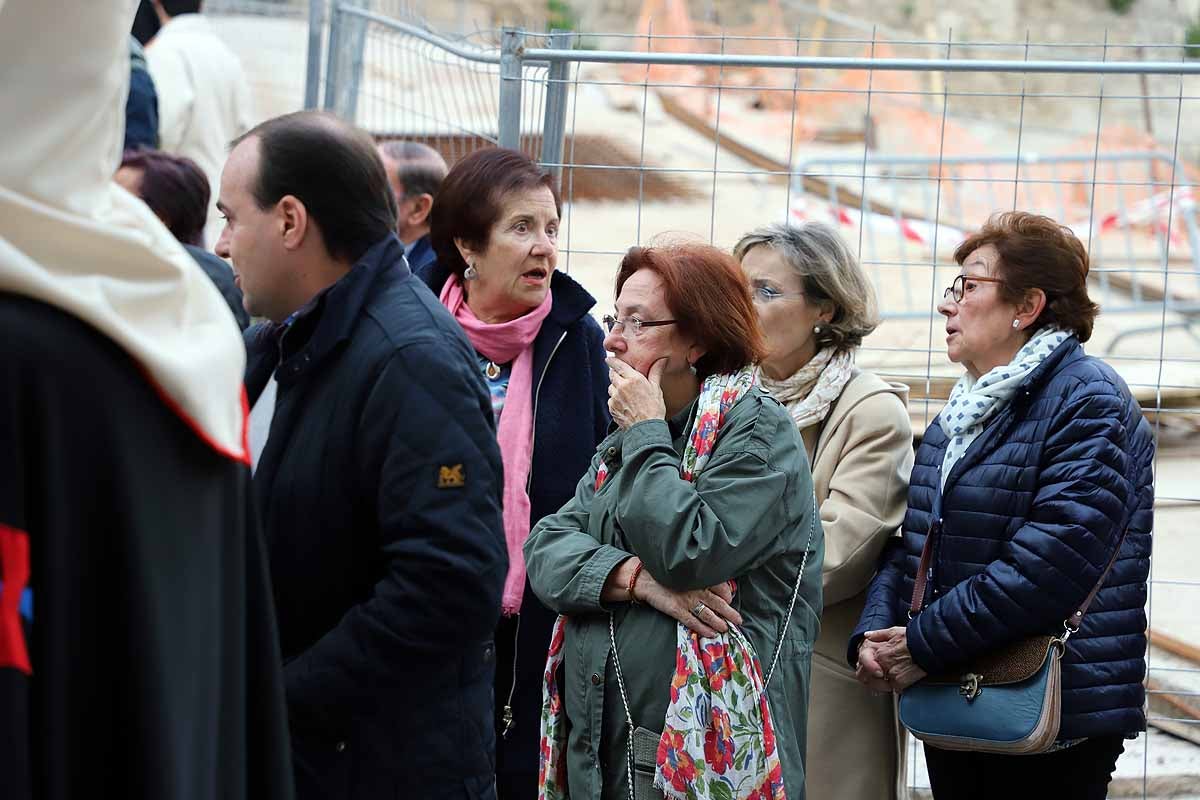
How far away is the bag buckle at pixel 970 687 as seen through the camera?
324 cm

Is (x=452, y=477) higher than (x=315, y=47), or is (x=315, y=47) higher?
(x=315, y=47)

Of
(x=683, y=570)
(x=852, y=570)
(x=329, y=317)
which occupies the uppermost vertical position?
(x=329, y=317)

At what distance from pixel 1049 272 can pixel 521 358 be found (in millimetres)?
1300

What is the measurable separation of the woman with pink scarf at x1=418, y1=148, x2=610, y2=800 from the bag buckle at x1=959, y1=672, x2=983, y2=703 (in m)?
0.97

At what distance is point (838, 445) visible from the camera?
3.66 metres

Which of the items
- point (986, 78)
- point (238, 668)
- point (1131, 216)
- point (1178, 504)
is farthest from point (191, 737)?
point (986, 78)

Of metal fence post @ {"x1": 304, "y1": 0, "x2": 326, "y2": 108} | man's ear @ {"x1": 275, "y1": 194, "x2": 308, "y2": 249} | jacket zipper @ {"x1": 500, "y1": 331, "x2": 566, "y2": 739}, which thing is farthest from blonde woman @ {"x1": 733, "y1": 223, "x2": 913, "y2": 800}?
metal fence post @ {"x1": 304, "y1": 0, "x2": 326, "y2": 108}

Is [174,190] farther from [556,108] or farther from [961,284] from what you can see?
[961,284]

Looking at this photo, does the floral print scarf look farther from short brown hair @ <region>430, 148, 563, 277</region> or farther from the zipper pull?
short brown hair @ <region>430, 148, 563, 277</region>

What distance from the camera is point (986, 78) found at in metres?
20.0

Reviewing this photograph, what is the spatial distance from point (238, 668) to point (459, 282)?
8.17ft

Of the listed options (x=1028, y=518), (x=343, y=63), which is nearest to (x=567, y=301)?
(x=1028, y=518)

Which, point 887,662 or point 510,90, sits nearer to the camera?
point 887,662

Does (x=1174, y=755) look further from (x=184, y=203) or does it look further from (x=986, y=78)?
(x=986, y=78)
